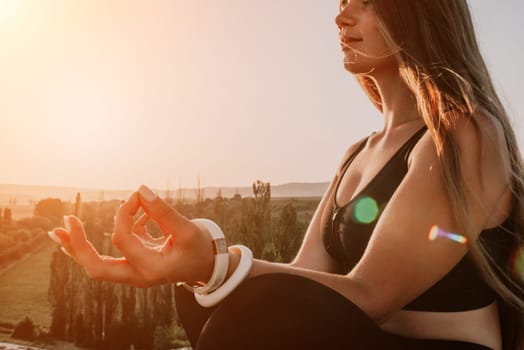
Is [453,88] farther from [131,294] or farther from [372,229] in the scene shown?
[131,294]

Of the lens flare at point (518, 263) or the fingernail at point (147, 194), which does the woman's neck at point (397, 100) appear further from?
the fingernail at point (147, 194)

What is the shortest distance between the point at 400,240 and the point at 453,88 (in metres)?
0.58

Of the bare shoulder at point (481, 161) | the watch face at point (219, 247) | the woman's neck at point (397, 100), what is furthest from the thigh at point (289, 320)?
the woman's neck at point (397, 100)

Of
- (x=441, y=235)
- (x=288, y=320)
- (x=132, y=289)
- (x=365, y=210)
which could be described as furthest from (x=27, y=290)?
(x=441, y=235)

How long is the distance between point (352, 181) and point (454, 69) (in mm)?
583

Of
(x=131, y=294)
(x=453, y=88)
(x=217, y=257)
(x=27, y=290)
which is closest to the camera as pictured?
(x=217, y=257)

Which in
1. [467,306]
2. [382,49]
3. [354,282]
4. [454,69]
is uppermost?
[382,49]

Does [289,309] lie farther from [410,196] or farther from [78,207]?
[78,207]

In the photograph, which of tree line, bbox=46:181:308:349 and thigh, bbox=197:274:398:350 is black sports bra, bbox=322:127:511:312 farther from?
tree line, bbox=46:181:308:349

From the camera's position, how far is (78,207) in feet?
24.5

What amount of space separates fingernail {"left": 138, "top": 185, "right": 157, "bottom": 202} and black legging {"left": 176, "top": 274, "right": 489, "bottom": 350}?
1.03 ft

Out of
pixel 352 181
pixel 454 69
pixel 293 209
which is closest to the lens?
pixel 454 69

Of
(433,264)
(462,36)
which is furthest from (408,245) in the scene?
(462,36)

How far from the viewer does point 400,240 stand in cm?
129
